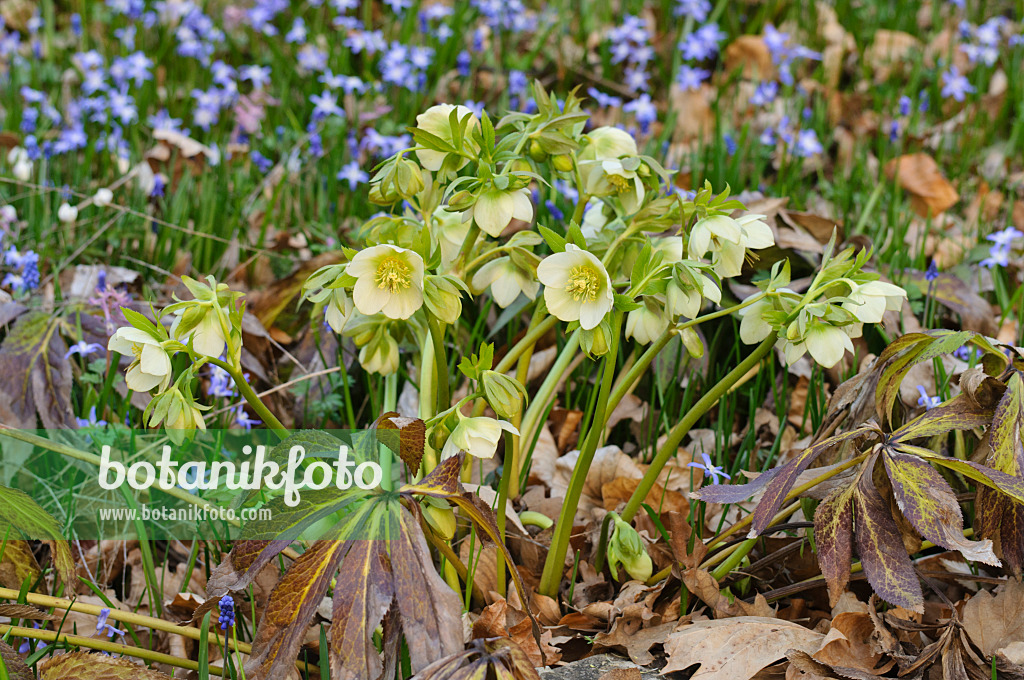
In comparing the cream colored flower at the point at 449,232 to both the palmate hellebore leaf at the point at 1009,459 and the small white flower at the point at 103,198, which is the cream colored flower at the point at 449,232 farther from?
the small white flower at the point at 103,198

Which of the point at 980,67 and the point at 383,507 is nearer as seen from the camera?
the point at 383,507

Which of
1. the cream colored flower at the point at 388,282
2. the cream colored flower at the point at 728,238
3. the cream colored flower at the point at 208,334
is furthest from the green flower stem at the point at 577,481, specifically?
the cream colored flower at the point at 208,334

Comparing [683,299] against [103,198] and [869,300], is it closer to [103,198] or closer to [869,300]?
[869,300]

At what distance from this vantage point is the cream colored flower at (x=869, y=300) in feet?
3.09

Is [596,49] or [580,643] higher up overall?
[596,49]

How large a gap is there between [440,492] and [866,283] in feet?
1.85

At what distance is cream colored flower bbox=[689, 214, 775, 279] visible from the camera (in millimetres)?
978

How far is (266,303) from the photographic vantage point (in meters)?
1.83

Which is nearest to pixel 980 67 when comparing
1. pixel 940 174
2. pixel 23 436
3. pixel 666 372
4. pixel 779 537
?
pixel 940 174

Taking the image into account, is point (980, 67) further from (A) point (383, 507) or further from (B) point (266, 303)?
(A) point (383, 507)

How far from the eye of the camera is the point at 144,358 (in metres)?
0.90

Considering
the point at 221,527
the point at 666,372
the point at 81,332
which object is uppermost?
the point at 81,332

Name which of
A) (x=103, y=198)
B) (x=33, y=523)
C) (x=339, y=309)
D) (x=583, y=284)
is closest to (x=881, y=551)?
(x=583, y=284)

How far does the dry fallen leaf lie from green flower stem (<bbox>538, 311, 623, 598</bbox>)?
18cm
